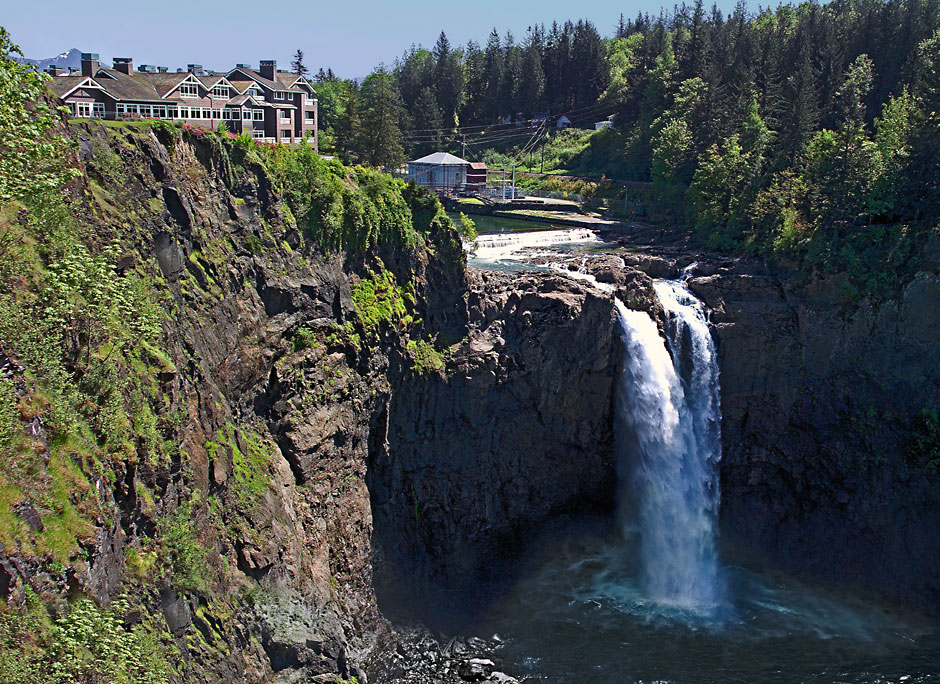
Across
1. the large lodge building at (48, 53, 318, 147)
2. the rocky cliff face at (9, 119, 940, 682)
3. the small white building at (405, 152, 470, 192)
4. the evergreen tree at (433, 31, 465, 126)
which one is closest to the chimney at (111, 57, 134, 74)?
the large lodge building at (48, 53, 318, 147)

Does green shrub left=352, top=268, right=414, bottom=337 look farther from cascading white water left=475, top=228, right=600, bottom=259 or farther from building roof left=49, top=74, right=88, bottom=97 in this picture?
cascading white water left=475, top=228, right=600, bottom=259

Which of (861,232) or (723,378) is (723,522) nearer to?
(723,378)

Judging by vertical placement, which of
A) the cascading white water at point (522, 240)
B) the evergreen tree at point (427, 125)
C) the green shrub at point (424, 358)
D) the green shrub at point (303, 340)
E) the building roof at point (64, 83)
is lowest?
the green shrub at point (424, 358)

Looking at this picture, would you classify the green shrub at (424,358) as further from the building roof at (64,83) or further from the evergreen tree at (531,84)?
the evergreen tree at (531,84)

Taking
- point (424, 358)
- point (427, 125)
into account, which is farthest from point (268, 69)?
point (427, 125)

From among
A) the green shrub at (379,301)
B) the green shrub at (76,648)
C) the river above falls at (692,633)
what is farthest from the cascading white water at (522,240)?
the green shrub at (76,648)

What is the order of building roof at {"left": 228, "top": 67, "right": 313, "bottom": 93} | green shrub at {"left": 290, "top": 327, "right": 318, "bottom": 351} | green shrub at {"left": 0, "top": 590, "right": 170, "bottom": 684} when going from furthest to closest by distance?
building roof at {"left": 228, "top": 67, "right": 313, "bottom": 93}
green shrub at {"left": 290, "top": 327, "right": 318, "bottom": 351}
green shrub at {"left": 0, "top": 590, "right": 170, "bottom": 684}

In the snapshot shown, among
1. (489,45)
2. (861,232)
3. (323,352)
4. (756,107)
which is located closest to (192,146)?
(323,352)
